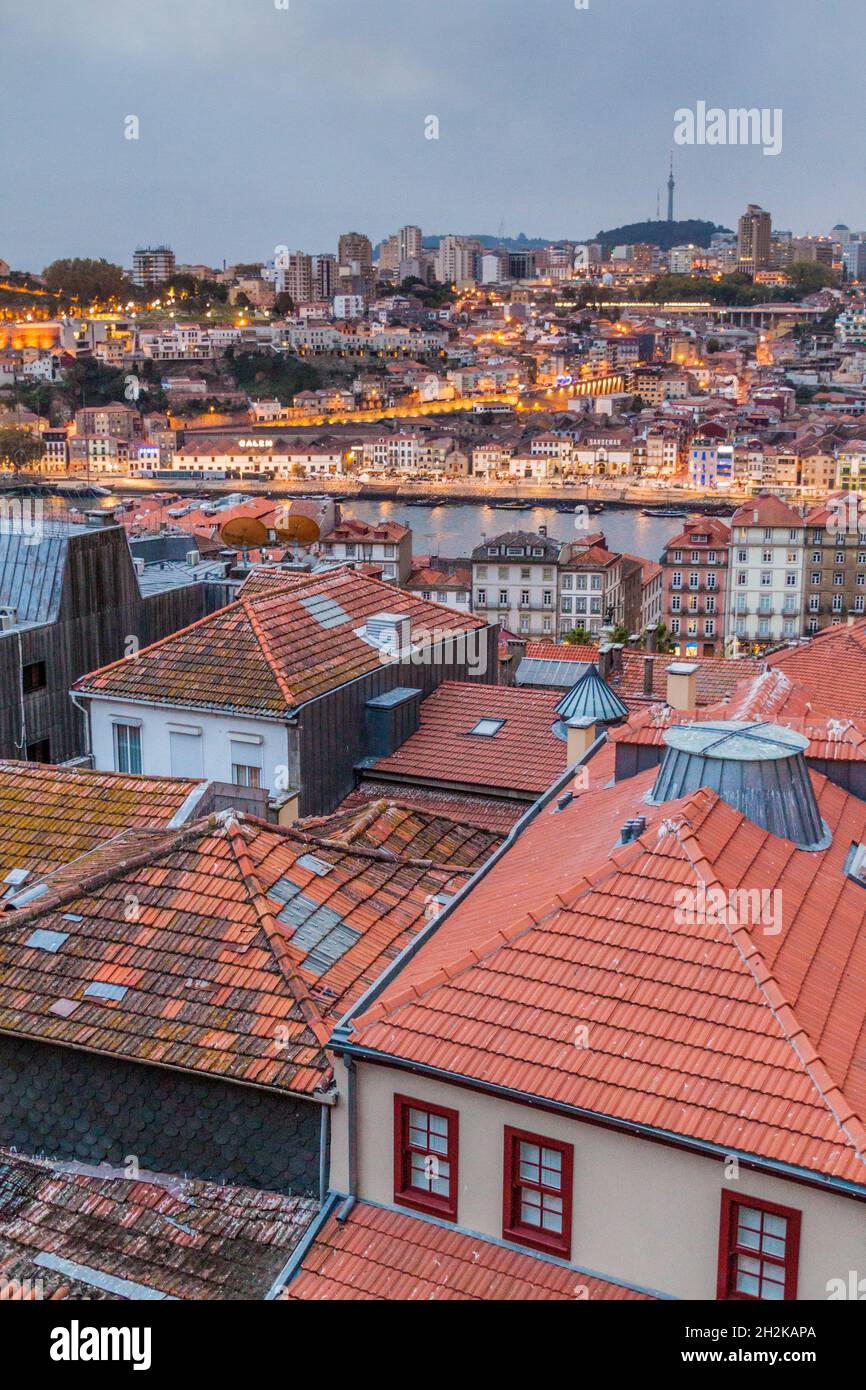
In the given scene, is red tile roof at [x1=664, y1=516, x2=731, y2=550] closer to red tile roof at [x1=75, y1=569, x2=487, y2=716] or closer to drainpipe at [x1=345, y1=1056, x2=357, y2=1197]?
red tile roof at [x1=75, y1=569, x2=487, y2=716]

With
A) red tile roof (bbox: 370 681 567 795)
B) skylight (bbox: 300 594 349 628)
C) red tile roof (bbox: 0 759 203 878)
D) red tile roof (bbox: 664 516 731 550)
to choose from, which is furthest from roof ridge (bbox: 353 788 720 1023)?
red tile roof (bbox: 664 516 731 550)

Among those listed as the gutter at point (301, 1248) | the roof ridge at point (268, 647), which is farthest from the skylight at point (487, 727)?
the gutter at point (301, 1248)

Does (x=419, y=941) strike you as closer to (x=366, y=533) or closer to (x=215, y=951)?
(x=215, y=951)

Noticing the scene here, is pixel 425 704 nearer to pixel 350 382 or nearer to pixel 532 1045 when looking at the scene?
pixel 532 1045

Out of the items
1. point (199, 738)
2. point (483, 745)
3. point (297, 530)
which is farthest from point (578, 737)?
point (297, 530)

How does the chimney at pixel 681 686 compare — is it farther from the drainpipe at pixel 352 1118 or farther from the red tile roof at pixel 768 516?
the red tile roof at pixel 768 516
